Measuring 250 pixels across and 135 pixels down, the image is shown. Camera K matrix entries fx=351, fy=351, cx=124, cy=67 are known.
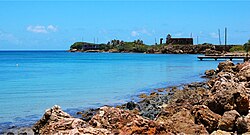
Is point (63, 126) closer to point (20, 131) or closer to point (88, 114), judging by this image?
point (20, 131)

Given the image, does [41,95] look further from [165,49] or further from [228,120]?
[165,49]

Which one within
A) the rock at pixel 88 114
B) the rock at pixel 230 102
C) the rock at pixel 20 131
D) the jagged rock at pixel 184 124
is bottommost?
the rock at pixel 88 114

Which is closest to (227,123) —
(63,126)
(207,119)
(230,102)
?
(207,119)

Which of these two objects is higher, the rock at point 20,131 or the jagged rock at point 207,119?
the jagged rock at point 207,119

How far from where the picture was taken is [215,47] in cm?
14712

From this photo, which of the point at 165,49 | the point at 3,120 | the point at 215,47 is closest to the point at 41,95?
the point at 3,120

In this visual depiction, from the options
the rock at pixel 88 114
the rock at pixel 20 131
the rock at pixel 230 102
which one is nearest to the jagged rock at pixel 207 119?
the rock at pixel 230 102

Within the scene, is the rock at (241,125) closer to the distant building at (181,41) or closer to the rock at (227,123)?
the rock at (227,123)

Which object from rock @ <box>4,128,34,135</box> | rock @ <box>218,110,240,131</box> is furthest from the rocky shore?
rock @ <box>4,128,34,135</box>

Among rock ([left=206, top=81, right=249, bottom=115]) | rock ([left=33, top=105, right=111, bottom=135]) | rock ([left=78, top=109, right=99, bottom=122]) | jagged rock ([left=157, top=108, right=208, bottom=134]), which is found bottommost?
rock ([left=78, top=109, right=99, bottom=122])

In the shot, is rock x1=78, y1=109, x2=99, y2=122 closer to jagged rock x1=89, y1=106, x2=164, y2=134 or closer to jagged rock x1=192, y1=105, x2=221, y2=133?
jagged rock x1=192, y1=105, x2=221, y2=133

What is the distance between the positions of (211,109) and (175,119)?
82.6 inches

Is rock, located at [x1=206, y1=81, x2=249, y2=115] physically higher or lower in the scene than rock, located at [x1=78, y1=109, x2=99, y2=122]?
higher

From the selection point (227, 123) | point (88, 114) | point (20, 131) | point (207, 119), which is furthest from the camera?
point (88, 114)
